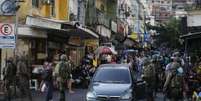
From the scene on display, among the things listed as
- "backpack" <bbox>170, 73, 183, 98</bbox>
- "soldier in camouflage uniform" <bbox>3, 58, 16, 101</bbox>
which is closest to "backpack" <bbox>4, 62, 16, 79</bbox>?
"soldier in camouflage uniform" <bbox>3, 58, 16, 101</bbox>

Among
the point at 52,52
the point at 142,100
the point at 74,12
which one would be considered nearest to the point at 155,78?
the point at 142,100

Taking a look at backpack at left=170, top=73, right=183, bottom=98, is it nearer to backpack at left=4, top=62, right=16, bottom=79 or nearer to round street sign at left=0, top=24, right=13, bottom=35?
round street sign at left=0, top=24, right=13, bottom=35

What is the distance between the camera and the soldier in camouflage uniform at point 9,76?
24.5m

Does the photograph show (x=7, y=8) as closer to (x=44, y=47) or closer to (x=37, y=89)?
(x=37, y=89)

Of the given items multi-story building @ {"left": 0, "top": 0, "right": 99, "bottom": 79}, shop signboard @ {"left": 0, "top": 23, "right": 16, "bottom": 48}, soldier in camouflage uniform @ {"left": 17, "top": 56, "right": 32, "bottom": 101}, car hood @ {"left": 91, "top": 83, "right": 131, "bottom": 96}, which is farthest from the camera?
multi-story building @ {"left": 0, "top": 0, "right": 99, "bottom": 79}

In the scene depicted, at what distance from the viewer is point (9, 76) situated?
24.9 meters

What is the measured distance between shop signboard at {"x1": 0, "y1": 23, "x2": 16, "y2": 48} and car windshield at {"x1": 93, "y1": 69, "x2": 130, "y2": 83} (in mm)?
3394

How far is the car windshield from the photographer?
71.8 feet

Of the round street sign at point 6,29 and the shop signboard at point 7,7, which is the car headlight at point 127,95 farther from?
the shop signboard at point 7,7

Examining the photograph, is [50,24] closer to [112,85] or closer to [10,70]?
[10,70]

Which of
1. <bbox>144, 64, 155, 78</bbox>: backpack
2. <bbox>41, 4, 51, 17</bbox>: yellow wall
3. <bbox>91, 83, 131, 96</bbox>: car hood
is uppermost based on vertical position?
<bbox>41, 4, 51, 17</bbox>: yellow wall

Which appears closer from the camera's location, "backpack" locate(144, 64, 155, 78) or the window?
"backpack" locate(144, 64, 155, 78)

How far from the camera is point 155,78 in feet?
81.2

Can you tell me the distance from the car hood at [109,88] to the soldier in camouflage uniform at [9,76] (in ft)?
14.8
